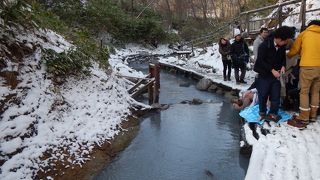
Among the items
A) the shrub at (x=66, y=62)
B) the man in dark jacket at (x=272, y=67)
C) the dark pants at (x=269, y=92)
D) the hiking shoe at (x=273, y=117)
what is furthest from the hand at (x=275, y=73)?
the shrub at (x=66, y=62)

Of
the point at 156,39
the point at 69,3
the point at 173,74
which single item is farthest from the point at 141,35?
the point at 173,74

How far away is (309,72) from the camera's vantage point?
5.20 m

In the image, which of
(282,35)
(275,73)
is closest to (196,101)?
(275,73)

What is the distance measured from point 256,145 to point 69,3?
21.1 meters

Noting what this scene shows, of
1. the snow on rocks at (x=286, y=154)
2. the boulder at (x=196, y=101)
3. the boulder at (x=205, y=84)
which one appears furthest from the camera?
the boulder at (x=205, y=84)

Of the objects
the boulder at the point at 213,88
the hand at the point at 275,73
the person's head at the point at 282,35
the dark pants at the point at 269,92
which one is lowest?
the boulder at the point at 213,88

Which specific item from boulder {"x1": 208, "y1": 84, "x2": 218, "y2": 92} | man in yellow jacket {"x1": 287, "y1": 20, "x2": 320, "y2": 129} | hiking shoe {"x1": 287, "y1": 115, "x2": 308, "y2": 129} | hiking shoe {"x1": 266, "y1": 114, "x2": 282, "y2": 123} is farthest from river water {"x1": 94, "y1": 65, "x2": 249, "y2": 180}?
boulder {"x1": 208, "y1": 84, "x2": 218, "y2": 92}

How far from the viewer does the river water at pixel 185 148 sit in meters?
5.29

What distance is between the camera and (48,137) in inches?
211

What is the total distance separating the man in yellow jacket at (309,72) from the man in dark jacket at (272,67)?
0.83 ft

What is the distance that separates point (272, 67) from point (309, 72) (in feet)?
1.92

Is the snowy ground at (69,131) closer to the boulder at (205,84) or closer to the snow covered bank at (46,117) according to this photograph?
the snow covered bank at (46,117)

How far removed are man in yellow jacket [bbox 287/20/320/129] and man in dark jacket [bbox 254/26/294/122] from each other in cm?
25

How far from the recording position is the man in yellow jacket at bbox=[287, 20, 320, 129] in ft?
16.9
